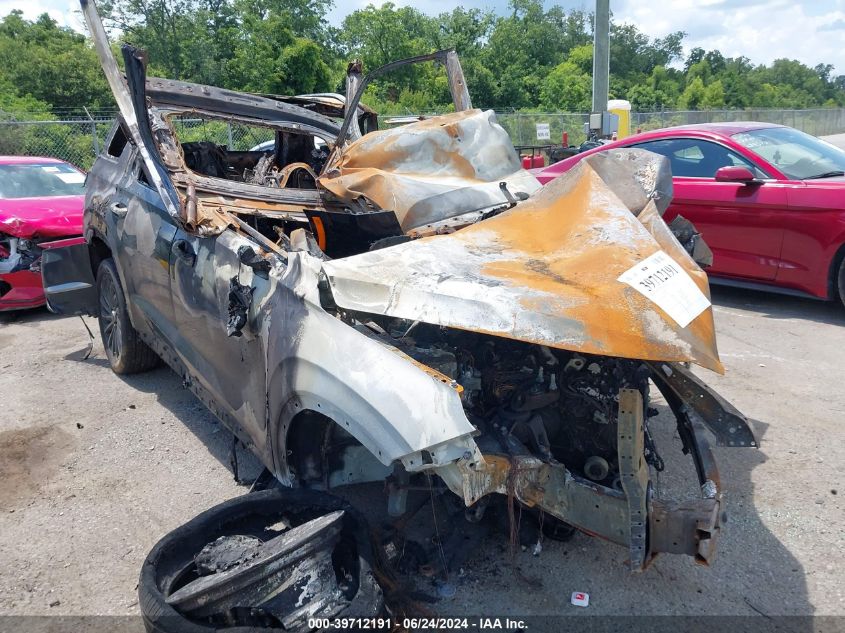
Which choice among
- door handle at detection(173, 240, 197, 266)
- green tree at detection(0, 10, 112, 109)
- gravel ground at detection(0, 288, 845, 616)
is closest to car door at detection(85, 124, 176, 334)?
door handle at detection(173, 240, 197, 266)

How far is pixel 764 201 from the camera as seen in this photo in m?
5.82

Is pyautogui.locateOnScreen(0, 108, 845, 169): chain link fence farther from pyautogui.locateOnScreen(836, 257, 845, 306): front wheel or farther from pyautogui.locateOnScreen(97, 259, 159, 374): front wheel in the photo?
pyautogui.locateOnScreen(836, 257, 845, 306): front wheel

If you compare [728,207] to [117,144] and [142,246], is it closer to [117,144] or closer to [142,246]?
[142,246]

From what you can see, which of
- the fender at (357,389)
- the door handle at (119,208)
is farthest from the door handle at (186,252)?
the door handle at (119,208)

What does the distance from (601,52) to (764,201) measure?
6942 mm

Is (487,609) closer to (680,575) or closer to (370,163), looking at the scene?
(680,575)

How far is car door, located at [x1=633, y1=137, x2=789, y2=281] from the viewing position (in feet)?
19.2

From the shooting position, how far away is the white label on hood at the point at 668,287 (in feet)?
7.69

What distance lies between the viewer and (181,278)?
3.42 m

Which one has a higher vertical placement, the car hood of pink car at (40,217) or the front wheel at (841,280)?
the car hood of pink car at (40,217)

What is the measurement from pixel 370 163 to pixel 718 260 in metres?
3.90

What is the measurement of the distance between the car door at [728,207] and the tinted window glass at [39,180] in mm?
6126

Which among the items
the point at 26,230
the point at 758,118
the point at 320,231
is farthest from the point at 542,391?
the point at 758,118

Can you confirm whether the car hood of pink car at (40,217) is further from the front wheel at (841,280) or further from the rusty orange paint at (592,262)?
the front wheel at (841,280)
